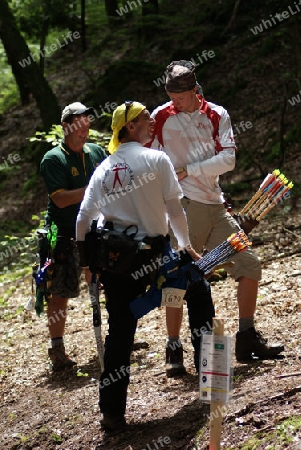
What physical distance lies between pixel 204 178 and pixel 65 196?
1.38 meters

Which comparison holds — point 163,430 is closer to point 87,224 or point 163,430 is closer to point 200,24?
point 87,224

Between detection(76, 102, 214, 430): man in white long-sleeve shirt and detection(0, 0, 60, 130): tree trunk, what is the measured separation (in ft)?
32.4

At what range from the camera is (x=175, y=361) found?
5.50 m

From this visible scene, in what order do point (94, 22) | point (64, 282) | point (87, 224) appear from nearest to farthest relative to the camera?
point (87, 224) < point (64, 282) < point (94, 22)

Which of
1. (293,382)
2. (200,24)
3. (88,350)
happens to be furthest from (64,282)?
(200,24)

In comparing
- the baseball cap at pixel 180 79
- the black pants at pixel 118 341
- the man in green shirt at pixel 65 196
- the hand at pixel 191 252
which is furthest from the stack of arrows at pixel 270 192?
the man in green shirt at pixel 65 196

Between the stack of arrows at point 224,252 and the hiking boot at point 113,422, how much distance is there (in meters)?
1.13

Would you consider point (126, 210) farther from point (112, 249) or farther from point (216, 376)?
point (216, 376)

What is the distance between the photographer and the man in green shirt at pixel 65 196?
6.19 m

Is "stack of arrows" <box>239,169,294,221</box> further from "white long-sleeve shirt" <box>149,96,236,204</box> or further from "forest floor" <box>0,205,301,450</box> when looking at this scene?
"forest floor" <box>0,205,301,450</box>

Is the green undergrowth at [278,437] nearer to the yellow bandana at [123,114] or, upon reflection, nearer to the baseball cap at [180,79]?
the yellow bandana at [123,114]

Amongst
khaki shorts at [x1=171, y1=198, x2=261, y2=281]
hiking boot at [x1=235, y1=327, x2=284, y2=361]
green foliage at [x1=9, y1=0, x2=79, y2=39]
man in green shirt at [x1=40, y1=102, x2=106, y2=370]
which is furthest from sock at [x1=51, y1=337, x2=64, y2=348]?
green foliage at [x1=9, y1=0, x2=79, y2=39]

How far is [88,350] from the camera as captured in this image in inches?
279

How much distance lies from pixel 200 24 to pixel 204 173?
1456 centimetres
